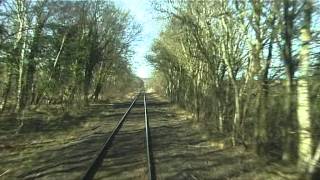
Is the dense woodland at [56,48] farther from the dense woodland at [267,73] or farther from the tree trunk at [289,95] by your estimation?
the tree trunk at [289,95]

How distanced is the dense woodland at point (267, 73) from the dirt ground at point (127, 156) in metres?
0.84

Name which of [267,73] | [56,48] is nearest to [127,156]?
[267,73]

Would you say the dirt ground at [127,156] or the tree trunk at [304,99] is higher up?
the tree trunk at [304,99]

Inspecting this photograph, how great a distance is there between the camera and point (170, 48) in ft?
146

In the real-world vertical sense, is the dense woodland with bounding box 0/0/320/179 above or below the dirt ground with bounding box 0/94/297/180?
above

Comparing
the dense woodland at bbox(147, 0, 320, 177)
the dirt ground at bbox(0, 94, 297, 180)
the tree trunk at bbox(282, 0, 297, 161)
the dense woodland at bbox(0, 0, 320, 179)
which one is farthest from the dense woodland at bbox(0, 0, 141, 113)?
the tree trunk at bbox(282, 0, 297, 161)

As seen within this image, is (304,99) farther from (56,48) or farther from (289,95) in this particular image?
(56,48)

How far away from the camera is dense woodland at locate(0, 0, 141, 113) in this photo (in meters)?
23.0

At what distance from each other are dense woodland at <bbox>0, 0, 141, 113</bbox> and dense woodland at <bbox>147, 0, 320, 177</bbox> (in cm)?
640

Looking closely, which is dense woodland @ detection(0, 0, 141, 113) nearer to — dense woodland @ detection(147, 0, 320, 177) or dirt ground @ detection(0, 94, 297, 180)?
dirt ground @ detection(0, 94, 297, 180)

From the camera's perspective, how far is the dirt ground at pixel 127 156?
43.4 feet

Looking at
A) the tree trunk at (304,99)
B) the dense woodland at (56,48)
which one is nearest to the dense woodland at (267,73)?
the tree trunk at (304,99)

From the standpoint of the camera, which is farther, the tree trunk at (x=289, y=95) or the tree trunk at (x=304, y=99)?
the tree trunk at (x=289, y=95)

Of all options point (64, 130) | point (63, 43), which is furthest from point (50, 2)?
point (64, 130)
